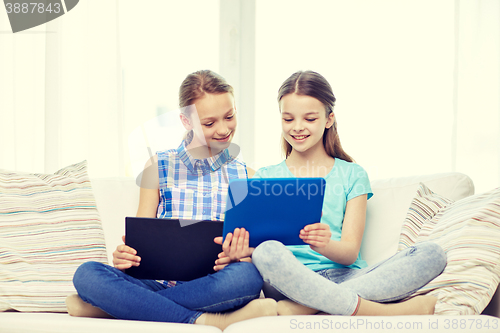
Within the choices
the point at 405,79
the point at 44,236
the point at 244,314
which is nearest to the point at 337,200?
the point at 244,314

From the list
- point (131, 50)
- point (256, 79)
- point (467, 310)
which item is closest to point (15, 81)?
point (131, 50)

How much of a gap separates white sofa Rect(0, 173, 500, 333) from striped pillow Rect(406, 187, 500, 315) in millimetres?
63

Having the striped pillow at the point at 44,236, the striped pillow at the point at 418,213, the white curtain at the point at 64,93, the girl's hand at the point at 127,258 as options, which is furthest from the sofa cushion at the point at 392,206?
the white curtain at the point at 64,93

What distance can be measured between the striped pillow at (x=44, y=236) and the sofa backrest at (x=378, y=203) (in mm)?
90

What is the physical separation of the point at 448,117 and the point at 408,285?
175 cm

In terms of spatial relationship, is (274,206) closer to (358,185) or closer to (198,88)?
(358,185)

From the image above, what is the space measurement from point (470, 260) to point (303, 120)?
2.19 ft

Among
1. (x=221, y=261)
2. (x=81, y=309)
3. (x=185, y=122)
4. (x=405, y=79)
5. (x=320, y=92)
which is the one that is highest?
(x=405, y=79)

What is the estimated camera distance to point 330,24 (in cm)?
272

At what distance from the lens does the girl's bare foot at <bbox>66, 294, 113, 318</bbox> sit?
3.51 feet

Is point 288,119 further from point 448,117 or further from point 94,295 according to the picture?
point 448,117

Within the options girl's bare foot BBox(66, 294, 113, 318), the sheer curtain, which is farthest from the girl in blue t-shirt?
the sheer curtain

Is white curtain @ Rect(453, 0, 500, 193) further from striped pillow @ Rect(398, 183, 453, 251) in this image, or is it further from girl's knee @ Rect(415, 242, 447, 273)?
girl's knee @ Rect(415, 242, 447, 273)

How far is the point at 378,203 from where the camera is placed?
1537 mm
